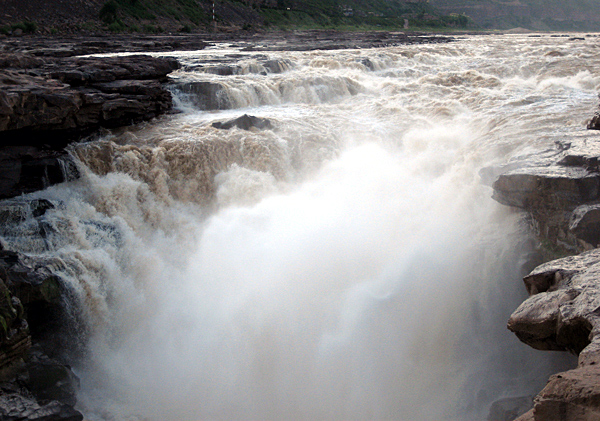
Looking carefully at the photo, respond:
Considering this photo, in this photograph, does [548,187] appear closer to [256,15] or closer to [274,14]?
[256,15]

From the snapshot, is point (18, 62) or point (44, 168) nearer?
point (44, 168)

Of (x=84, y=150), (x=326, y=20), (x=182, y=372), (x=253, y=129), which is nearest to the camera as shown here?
(x=182, y=372)

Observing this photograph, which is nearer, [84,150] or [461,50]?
[84,150]

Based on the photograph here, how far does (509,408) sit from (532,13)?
102 metres

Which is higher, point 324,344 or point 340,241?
point 340,241

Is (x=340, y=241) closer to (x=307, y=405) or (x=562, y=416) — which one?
(x=307, y=405)

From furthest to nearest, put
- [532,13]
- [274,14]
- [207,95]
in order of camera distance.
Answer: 1. [532,13]
2. [274,14]
3. [207,95]

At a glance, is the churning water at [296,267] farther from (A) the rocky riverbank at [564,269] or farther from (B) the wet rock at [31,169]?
(A) the rocky riverbank at [564,269]

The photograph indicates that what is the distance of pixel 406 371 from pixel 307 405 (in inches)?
58.3

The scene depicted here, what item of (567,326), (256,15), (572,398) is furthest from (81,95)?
(256,15)

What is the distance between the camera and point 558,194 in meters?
7.49

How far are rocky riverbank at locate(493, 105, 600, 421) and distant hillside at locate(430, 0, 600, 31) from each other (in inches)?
3502

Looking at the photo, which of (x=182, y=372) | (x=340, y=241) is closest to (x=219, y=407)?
(x=182, y=372)

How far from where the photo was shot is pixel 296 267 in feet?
28.2
